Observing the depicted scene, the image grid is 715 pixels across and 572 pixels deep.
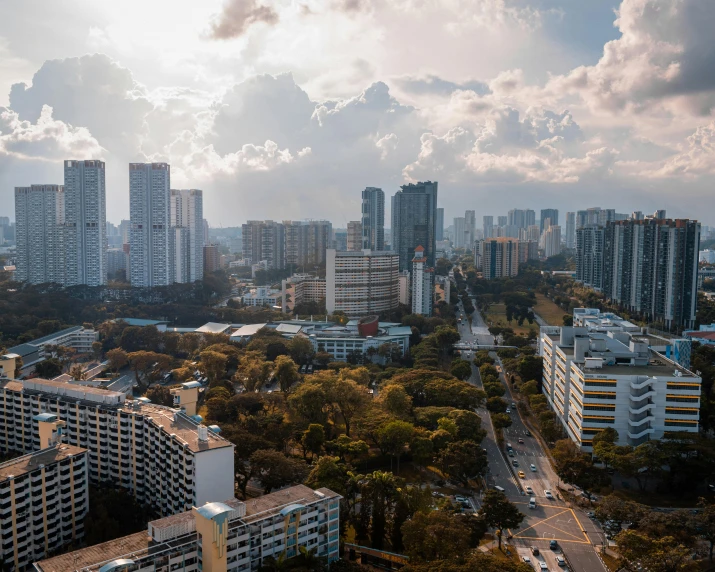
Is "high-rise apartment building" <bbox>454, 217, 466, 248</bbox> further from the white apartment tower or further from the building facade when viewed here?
the building facade

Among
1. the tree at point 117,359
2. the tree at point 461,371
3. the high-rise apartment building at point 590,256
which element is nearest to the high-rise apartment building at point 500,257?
the high-rise apartment building at point 590,256

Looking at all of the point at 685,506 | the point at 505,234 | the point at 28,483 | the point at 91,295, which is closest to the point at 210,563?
the point at 28,483

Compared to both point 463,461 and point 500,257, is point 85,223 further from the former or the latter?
point 500,257

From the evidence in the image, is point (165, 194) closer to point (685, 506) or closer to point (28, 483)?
point (28, 483)

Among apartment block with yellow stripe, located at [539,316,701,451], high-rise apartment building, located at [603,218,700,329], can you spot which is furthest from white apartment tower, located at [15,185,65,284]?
high-rise apartment building, located at [603,218,700,329]

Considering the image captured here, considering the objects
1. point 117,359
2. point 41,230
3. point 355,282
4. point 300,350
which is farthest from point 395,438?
point 41,230
